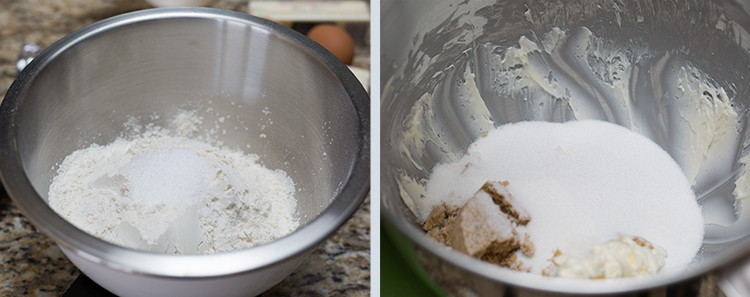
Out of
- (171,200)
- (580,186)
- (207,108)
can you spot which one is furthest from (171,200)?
(580,186)

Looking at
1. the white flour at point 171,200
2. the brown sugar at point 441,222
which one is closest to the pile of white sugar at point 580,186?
the brown sugar at point 441,222

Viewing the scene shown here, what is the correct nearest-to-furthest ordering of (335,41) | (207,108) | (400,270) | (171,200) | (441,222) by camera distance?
(400,270) < (441,222) < (171,200) < (207,108) < (335,41)

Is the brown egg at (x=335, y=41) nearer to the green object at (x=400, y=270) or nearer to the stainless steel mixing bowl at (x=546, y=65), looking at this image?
the stainless steel mixing bowl at (x=546, y=65)

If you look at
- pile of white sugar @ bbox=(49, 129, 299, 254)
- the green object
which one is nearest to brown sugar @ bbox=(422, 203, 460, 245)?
the green object

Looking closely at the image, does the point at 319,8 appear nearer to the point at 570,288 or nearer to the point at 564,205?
the point at 564,205

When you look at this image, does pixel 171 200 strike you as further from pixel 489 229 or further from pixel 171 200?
pixel 489 229

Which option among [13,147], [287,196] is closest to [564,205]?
[287,196]
